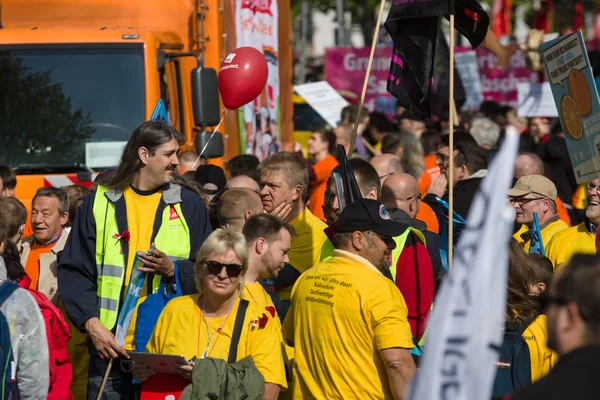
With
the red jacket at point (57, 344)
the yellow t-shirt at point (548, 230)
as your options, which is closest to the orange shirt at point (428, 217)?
the yellow t-shirt at point (548, 230)

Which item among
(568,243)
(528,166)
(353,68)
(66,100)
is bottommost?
(568,243)

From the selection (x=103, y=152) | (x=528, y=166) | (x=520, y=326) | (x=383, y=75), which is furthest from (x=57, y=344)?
(x=383, y=75)

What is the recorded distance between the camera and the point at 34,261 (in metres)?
6.91

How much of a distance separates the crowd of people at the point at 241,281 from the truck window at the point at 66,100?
1.87 m

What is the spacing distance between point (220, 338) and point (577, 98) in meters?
Result: 2.83

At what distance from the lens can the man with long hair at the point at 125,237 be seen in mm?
5586

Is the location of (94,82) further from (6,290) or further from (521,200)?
(6,290)

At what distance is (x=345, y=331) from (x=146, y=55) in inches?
193

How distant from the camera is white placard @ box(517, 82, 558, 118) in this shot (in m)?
14.6

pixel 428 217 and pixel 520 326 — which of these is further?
pixel 428 217

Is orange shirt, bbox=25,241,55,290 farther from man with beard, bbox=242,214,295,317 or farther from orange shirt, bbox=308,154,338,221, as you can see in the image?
orange shirt, bbox=308,154,338,221

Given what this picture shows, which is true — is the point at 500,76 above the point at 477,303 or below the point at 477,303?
above

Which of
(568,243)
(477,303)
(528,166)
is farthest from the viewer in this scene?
(528,166)

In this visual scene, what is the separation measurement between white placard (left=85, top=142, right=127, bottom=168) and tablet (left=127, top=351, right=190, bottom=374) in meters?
4.21
